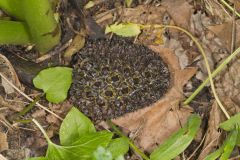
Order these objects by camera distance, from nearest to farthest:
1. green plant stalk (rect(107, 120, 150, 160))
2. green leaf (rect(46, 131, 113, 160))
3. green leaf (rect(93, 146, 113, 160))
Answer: green leaf (rect(93, 146, 113, 160)) < green leaf (rect(46, 131, 113, 160)) < green plant stalk (rect(107, 120, 150, 160))

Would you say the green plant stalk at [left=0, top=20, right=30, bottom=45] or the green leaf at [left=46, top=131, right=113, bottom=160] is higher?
the green plant stalk at [left=0, top=20, right=30, bottom=45]

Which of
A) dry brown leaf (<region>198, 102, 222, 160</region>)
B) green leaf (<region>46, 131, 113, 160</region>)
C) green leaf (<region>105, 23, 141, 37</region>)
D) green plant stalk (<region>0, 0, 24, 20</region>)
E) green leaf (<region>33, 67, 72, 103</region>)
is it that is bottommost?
dry brown leaf (<region>198, 102, 222, 160</region>)

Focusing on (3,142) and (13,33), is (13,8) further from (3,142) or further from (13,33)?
(3,142)

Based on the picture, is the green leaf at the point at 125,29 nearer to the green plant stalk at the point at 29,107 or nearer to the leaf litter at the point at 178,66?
the leaf litter at the point at 178,66

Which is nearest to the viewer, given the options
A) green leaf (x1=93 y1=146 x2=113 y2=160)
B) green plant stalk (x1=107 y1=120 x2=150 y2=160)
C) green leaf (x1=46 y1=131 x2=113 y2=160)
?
green leaf (x1=93 y1=146 x2=113 y2=160)

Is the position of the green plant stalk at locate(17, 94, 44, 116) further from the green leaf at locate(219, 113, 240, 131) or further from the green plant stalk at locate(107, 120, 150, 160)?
the green leaf at locate(219, 113, 240, 131)

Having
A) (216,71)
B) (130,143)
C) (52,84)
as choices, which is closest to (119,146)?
(130,143)

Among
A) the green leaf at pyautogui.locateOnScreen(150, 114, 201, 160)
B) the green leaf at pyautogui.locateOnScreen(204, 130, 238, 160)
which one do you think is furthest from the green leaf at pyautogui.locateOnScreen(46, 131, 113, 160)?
the green leaf at pyautogui.locateOnScreen(204, 130, 238, 160)

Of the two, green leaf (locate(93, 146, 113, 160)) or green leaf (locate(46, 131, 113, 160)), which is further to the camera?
green leaf (locate(46, 131, 113, 160))
